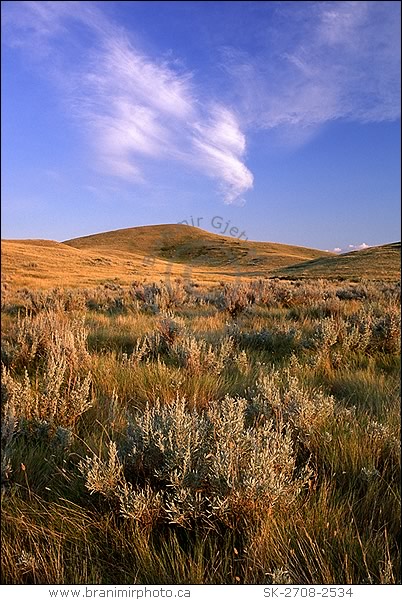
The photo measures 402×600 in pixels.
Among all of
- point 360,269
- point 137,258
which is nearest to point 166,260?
point 137,258

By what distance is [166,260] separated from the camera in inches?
1820

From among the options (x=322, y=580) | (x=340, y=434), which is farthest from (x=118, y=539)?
(x=340, y=434)

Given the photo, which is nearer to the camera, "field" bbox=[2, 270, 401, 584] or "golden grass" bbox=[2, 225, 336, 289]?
"field" bbox=[2, 270, 401, 584]

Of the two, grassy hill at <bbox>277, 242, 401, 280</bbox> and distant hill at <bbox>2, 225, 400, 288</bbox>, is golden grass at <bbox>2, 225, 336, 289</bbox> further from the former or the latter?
grassy hill at <bbox>277, 242, 401, 280</bbox>

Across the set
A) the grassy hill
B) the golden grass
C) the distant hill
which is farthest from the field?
the grassy hill

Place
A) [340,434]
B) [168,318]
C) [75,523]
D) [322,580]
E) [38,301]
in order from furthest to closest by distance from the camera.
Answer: [38,301] < [168,318] < [340,434] < [75,523] < [322,580]

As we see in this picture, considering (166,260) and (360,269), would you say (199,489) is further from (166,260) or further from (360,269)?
(166,260)

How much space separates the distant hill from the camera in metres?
24.4

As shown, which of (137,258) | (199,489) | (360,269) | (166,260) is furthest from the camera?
(137,258)

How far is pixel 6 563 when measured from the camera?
64.0 inches

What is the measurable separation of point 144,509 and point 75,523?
350 mm

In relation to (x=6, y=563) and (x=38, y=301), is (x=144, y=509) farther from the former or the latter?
(x=38, y=301)

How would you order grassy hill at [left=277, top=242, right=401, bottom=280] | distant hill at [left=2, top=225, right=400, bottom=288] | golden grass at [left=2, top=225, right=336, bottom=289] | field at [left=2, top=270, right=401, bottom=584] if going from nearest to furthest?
field at [left=2, top=270, right=401, bottom=584]
golden grass at [left=2, top=225, right=336, bottom=289]
distant hill at [left=2, top=225, right=400, bottom=288]
grassy hill at [left=277, top=242, right=401, bottom=280]

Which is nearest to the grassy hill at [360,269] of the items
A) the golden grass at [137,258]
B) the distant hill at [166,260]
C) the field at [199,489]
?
the distant hill at [166,260]
